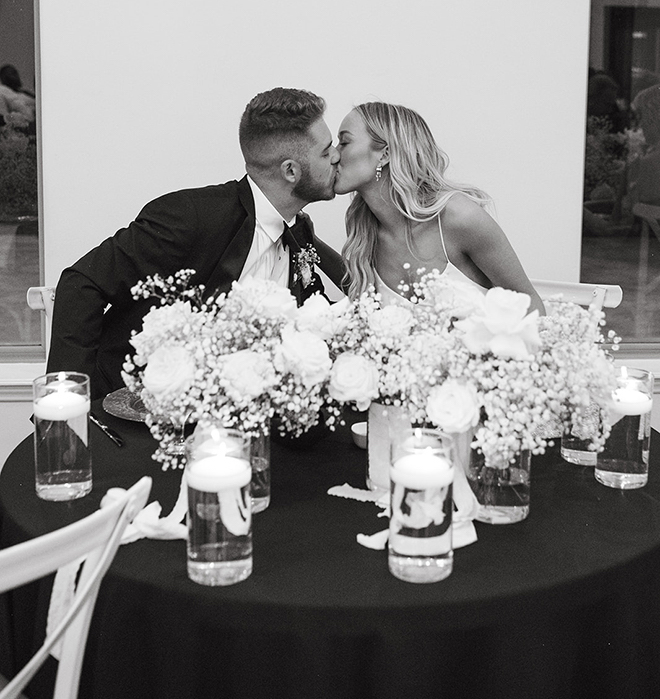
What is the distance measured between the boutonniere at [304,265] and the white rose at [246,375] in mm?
1623

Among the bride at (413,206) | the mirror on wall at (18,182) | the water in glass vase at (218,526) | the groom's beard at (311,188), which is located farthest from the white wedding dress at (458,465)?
the mirror on wall at (18,182)

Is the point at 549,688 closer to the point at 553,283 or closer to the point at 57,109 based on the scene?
the point at 553,283

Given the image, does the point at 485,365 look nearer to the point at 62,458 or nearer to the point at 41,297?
the point at 62,458

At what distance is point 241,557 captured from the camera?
147 centimetres

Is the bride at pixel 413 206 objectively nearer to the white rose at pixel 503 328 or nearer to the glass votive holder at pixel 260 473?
the glass votive holder at pixel 260 473

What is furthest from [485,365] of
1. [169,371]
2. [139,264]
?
[139,264]

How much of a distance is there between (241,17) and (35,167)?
101cm

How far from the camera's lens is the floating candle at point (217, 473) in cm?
141

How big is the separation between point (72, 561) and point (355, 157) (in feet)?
7.32

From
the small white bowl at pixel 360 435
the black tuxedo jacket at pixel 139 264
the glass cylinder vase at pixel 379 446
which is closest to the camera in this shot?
the glass cylinder vase at pixel 379 446

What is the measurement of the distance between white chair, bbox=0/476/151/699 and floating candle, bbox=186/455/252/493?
14cm

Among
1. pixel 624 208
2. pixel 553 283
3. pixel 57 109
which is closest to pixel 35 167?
pixel 57 109

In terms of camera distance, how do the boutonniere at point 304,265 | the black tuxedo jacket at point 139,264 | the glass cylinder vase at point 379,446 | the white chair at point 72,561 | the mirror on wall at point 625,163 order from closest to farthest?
the white chair at point 72,561, the glass cylinder vase at point 379,446, the black tuxedo jacket at point 139,264, the boutonniere at point 304,265, the mirror on wall at point 625,163

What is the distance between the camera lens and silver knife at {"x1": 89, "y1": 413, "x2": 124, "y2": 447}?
2072 millimetres
